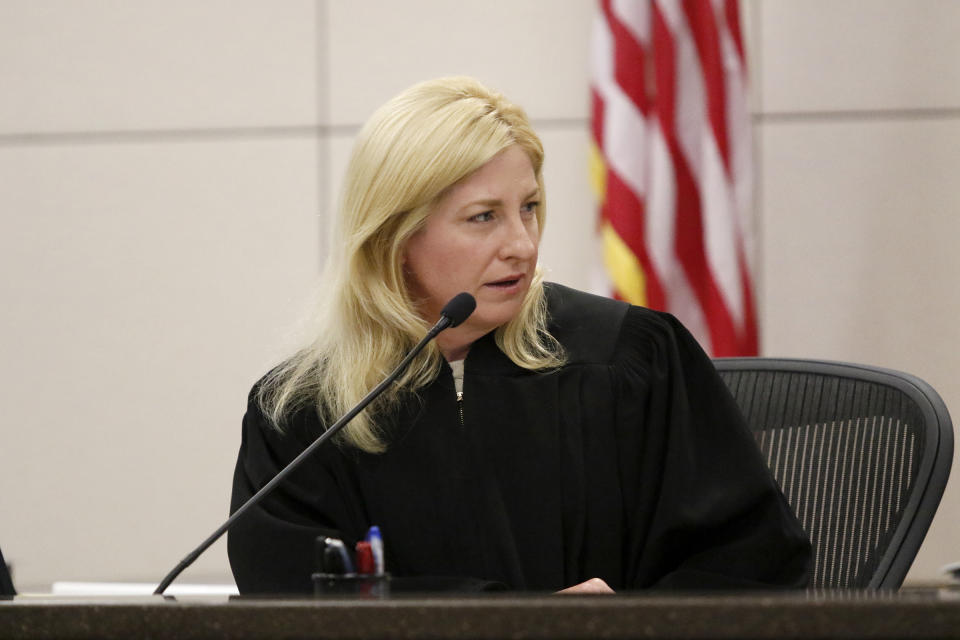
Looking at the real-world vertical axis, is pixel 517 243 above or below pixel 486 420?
above

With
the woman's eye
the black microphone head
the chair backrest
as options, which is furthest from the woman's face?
the chair backrest

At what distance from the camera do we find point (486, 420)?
1883 millimetres

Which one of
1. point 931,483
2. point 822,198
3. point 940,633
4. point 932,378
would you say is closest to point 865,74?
point 822,198

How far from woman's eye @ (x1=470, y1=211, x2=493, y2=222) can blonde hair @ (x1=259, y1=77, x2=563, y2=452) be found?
0.07 metres

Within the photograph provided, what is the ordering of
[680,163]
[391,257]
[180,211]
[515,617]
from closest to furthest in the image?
[515,617]
[391,257]
[680,163]
[180,211]

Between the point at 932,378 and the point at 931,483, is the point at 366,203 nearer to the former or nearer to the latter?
the point at 931,483

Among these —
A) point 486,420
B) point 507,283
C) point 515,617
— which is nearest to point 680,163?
point 507,283

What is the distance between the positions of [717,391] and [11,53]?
2.59 m

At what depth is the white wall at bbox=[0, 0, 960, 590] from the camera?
3.38 metres

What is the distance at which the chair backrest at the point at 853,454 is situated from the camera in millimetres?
1687

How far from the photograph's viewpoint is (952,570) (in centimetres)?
116

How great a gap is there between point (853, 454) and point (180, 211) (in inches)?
89.7

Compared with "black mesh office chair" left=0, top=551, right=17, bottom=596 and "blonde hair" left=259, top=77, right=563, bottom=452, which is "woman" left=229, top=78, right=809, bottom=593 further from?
"black mesh office chair" left=0, top=551, right=17, bottom=596

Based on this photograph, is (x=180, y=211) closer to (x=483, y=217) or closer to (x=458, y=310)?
(x=483, y=217)
